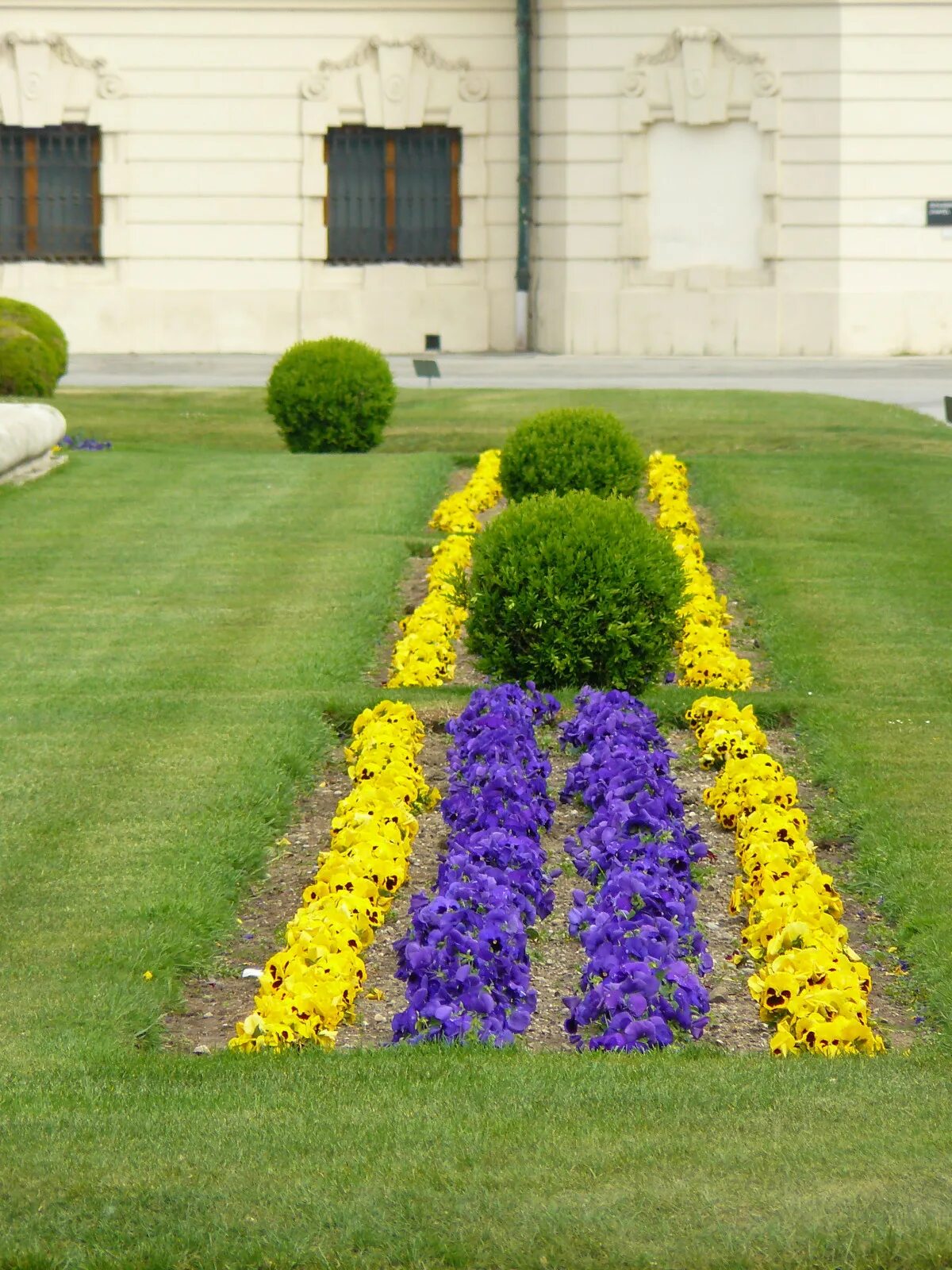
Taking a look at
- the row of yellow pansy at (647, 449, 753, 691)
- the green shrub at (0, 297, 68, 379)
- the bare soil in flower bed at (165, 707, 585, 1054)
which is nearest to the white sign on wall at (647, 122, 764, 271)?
the green shrub at (0, 297, 68, 379)

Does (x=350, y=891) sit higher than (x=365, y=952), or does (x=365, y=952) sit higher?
(x=350, y=891)

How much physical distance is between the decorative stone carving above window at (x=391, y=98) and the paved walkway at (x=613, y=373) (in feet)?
10.1

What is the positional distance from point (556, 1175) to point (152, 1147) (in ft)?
3.10

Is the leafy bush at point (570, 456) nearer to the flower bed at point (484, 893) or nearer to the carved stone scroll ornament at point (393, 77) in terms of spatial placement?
the flower bed at point (484, 893)

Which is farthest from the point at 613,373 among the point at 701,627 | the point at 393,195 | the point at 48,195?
the point at 701,627

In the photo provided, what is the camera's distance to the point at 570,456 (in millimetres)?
13297

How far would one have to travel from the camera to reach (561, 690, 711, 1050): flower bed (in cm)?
538

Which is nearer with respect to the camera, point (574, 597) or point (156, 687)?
point (574, 597)

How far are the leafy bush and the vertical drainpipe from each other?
14902mm

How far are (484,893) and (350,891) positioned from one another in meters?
0.57

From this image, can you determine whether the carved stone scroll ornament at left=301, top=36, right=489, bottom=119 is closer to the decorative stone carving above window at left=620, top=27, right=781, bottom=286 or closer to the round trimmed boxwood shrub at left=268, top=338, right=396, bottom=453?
the decorative stone carving above window at left=620, top=27, right=781, bottom=286

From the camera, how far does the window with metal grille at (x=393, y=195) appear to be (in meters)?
28.7

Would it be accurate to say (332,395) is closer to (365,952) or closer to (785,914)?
(365,952)

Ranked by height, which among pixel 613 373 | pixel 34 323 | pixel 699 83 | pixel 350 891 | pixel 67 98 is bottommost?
pixel 350 891
